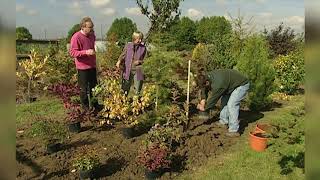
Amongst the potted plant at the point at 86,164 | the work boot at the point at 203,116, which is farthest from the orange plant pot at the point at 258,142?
the potted plant at the point at 86,164

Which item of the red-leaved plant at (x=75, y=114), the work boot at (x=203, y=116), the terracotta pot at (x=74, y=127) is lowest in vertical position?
the terracotta pot at (x=74, y=127)

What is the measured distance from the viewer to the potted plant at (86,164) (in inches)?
216

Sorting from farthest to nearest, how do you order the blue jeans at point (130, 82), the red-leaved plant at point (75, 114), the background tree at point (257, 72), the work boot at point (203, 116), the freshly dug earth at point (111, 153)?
the background tree at point (257, 72) → the blue jeans at point (130, 82) → the work boot at point (203, 116) → the red-leaved plant at point (75, 114) → the freshly dug earth at point (111, 153)

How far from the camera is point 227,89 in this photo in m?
7.31

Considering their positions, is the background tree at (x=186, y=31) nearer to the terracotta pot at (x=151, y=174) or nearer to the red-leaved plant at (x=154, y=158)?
the red-leaved plant at (x=154, y=158)

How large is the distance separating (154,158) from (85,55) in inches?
120

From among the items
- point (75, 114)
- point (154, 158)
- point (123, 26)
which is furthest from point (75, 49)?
point (123, 26)

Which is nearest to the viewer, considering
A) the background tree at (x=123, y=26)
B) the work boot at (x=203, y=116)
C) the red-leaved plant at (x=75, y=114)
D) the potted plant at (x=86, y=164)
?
the potted plant at (x=86, y=164)

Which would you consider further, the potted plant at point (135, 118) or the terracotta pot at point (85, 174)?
the potted plant at point (135, 118)

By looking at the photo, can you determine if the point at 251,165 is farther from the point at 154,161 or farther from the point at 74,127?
the point at 74,127

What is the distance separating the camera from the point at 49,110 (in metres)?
9.64

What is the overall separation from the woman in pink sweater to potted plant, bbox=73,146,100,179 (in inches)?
96.3

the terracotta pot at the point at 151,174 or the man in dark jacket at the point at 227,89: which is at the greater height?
the man in dark jacket at the point at 227,89

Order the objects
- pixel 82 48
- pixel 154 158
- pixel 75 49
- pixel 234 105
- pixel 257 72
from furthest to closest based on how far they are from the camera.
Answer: pixel 257 72 → pixel 82 48 → pixel 75 49 → pixel 234 105 → pixel 154 158
